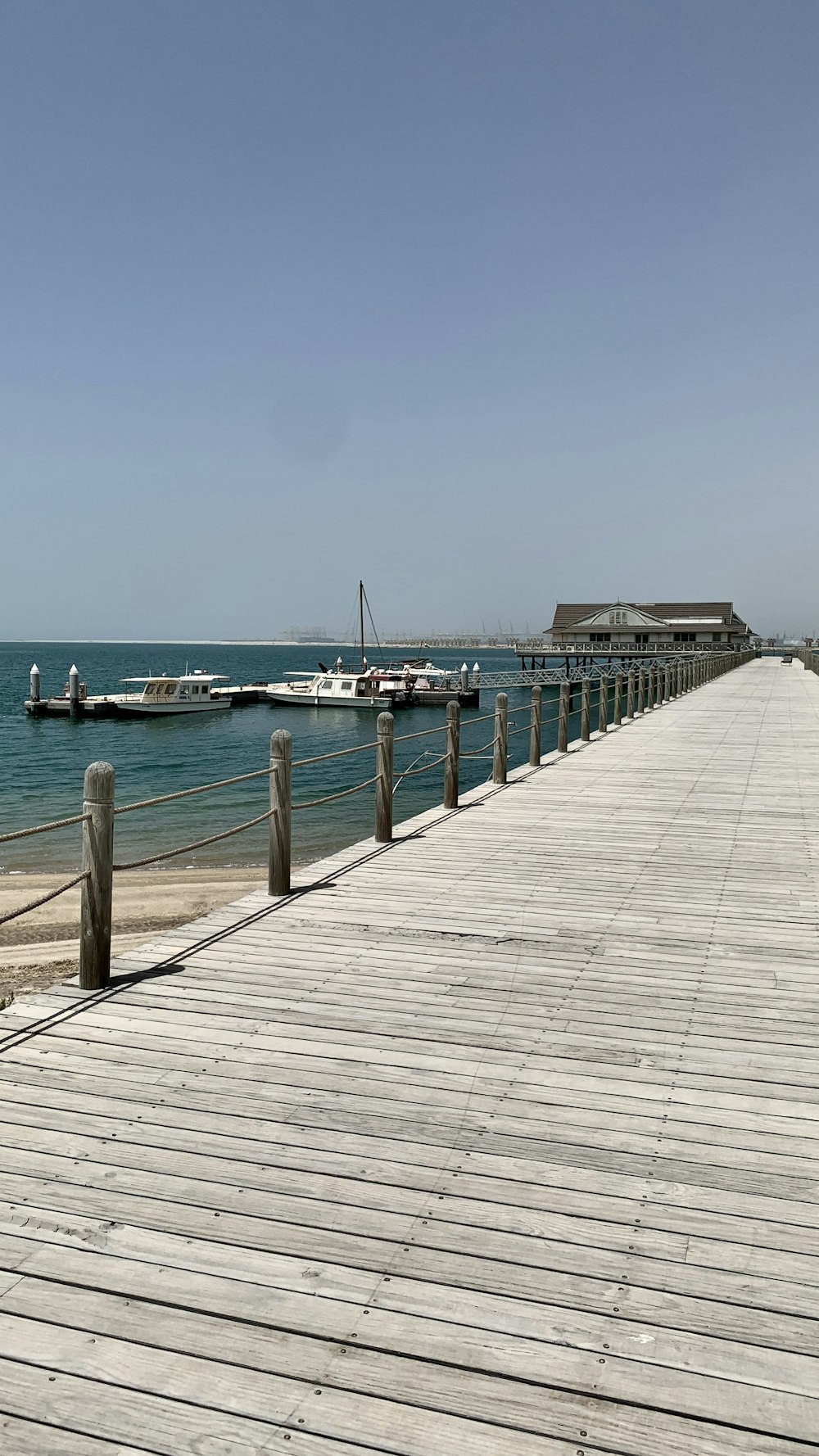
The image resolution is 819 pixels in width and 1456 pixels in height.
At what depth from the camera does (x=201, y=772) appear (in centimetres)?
3800

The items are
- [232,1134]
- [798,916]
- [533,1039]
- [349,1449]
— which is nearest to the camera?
[349,1449]

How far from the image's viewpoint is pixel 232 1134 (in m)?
3.82

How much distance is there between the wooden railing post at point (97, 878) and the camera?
542 centimetres

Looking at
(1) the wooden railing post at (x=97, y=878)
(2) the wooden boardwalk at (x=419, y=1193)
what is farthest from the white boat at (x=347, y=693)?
(1) the wooden railing post at (x=97, y=878)

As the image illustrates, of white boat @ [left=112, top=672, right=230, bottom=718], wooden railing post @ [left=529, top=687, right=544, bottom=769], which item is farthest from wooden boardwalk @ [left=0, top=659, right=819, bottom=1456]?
white boat @ [left=112, top=672, right=230, bottom=718]

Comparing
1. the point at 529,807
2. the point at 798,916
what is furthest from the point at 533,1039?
the point at 529,807

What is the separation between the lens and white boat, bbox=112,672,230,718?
5947cm

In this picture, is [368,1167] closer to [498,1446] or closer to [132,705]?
[498,1446]

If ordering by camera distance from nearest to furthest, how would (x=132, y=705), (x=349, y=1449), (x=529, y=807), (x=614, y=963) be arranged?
(x=349, y=1449)
(x=614, y=963)
(x=529, y=807)
(x=132, y=705)

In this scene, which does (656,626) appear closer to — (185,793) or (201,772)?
(201,772)

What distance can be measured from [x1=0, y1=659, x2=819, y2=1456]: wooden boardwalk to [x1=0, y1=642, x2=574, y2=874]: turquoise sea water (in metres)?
14.6

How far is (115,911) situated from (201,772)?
72.5 ft

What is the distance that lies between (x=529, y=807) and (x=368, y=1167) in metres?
8.38

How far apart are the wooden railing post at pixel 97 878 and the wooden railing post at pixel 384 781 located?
429 centimetres
